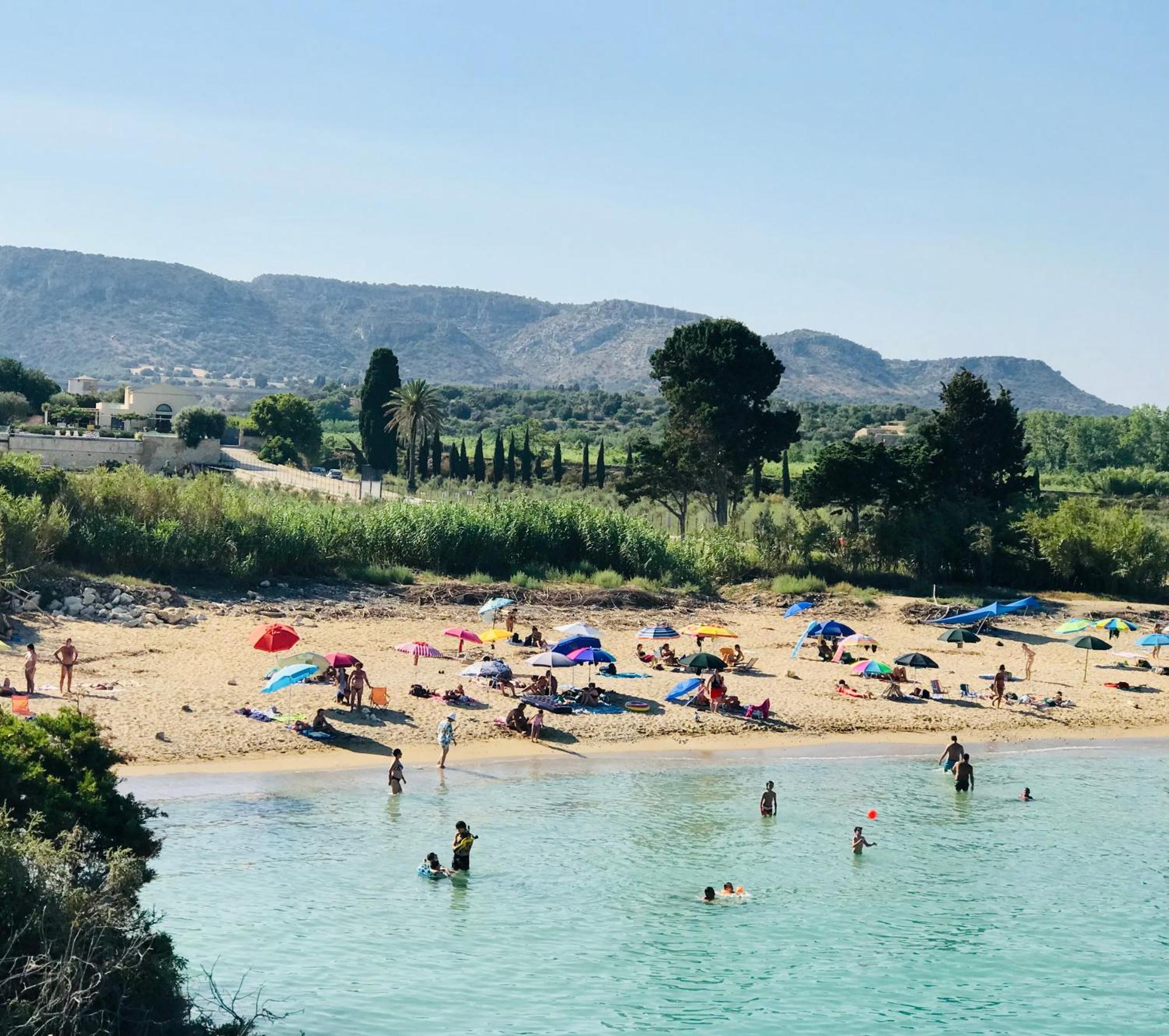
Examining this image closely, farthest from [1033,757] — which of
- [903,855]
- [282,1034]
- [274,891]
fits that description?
[282,1034]

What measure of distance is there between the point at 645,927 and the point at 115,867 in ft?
32.6

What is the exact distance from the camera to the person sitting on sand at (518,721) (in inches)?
1179

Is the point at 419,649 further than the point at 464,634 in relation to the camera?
No

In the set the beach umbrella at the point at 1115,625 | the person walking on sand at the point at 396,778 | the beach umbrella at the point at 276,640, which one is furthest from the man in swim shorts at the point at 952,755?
the beach umbrella at the point at 276,640

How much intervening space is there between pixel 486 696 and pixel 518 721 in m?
2.53

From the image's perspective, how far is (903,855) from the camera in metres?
24.9

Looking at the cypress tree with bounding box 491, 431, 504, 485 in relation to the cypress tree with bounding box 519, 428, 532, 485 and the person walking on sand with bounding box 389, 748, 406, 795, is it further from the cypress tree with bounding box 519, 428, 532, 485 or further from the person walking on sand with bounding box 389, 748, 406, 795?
the person walking on sand with bounding box 389, 748, 406, 795

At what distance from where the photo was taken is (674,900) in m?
22.1

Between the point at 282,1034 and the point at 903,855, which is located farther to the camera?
the point at 903,855

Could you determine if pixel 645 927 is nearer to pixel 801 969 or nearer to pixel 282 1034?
pixel 801 969

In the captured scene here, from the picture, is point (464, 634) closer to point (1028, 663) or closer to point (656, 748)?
point (656, 748)

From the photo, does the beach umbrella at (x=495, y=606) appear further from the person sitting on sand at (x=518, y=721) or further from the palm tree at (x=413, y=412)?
the palm tree at (x=413, y=412)

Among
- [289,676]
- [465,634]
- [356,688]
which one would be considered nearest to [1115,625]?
[465,634]

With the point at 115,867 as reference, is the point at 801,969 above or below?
below
